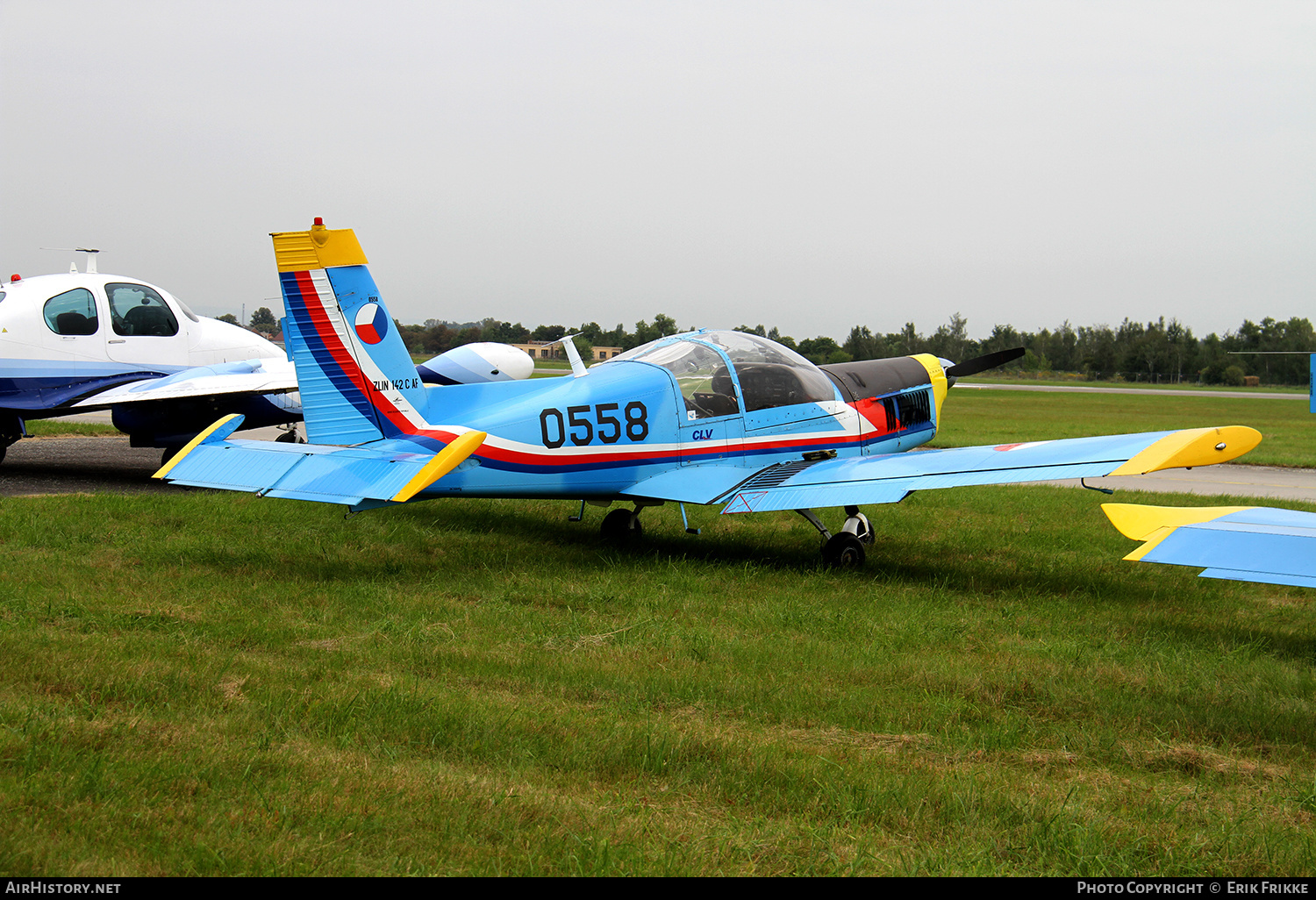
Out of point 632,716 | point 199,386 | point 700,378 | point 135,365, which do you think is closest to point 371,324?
point 700,378

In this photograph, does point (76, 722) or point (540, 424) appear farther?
point (540, 424)

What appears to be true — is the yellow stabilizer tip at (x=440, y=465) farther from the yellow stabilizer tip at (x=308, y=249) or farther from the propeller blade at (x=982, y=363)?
the propeller blade at (x=982, y=363)

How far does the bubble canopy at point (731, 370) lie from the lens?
869cm

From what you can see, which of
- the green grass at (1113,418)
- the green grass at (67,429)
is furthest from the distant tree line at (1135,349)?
the green grass at (67,429)

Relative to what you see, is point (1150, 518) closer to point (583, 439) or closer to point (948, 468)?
point (948, 468)

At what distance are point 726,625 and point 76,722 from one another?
3637mm

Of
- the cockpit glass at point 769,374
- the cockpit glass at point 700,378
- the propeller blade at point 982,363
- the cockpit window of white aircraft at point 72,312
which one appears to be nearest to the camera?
the cockpit glass at point 700,378

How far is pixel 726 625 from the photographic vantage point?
6.26 m

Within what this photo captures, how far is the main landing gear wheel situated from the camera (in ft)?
31.3

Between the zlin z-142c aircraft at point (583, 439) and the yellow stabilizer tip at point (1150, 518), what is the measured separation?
792mm

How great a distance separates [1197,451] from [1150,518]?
3.72 ft

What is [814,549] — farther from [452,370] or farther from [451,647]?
[452,370]

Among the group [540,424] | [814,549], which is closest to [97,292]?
[540,424]

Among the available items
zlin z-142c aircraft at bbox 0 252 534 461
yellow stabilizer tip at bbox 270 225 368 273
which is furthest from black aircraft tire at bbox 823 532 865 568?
zlin z-142c aircraft at bbox 0 252 534 461
